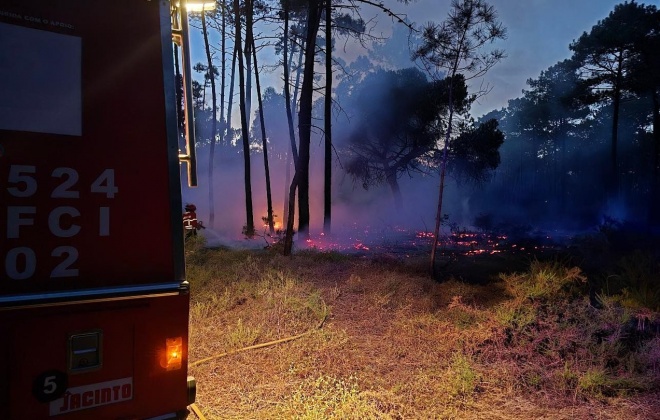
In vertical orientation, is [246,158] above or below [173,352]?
above

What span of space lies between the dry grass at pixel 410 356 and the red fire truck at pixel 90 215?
1588mm

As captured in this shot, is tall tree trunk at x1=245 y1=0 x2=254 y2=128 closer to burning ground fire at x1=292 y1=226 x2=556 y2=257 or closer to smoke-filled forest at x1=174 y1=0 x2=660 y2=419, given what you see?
smoke-filled forest at x1=174 y1=0 x2=660 y2=419

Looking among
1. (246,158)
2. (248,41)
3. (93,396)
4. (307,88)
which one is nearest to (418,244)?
(307,88)

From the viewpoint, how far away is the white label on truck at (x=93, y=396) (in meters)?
1.89

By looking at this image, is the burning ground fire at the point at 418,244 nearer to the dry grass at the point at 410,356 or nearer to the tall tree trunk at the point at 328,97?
the tall tree trunk at the point at 328,97

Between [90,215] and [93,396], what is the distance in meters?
0.86

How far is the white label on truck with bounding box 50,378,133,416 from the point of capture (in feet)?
6.19

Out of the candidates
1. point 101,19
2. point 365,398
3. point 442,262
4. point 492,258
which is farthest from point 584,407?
point 492,258

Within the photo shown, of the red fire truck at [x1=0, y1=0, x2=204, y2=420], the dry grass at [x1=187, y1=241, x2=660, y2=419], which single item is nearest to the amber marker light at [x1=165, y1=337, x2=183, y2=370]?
the red fire truck at [x1=0, y1=0, x2=204, y2=420]

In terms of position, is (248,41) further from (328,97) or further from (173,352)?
(173,352)

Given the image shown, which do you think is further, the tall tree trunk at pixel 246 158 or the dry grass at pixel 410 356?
the tall tree trunk at pixel 246 158

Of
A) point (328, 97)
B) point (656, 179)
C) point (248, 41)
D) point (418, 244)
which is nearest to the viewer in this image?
point (328, 97)

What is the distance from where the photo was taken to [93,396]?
77.2 inches

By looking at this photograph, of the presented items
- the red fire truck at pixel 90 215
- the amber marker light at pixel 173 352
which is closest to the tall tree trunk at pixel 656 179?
the amber marker light at pixel 173 352
